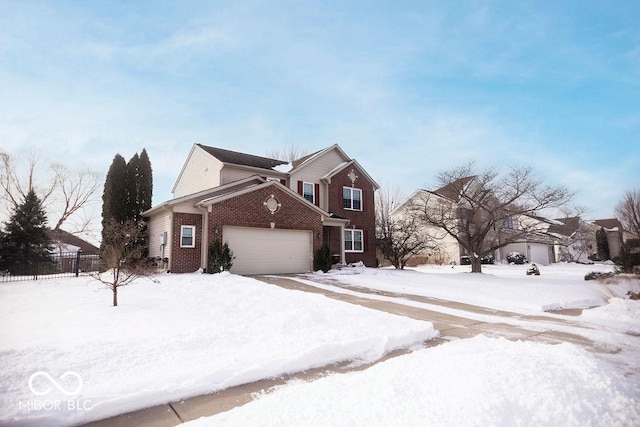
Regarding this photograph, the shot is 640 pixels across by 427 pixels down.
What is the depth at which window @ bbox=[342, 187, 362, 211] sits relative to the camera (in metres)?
22.6

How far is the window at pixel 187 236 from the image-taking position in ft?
49.2

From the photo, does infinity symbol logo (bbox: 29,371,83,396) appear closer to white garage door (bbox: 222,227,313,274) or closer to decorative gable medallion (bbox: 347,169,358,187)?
white garage door (bbox: 222,227,313,274)

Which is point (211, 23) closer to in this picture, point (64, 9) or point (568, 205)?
point (64, 9)

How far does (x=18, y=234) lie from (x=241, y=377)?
23257 millimetres

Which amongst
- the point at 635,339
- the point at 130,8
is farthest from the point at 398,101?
the point at 130,8

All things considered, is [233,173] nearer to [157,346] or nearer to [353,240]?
[353,240]

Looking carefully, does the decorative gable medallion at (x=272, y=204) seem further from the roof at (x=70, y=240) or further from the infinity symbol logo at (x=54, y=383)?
the roof at (x=70, y=240)

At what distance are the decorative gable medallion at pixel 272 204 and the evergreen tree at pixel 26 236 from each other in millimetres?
13505

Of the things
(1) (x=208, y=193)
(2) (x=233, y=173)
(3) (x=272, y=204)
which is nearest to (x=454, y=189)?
(3) (x=272, y=204)

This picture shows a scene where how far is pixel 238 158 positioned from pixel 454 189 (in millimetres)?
13124

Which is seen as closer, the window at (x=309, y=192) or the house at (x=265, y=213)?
the house at (x=265, y=213)

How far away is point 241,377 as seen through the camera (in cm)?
371

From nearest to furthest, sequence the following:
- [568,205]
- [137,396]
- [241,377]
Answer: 1. [137,396]
2. [241,377]
3. [568,205]

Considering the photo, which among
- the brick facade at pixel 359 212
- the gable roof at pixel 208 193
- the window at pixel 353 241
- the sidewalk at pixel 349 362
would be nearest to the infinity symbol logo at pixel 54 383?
the sidewalk at pixel 349 362
